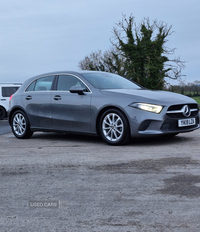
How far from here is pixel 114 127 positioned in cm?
767

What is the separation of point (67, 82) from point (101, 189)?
4840 millimetres

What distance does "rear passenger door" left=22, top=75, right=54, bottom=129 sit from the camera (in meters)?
8.99

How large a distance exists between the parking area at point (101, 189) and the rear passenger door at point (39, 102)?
1815 mm

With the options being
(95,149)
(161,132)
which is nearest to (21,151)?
(95,149)

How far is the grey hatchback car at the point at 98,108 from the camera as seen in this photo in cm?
743

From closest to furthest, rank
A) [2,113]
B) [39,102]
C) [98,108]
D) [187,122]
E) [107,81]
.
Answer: [187,122]
[98,108]
[107,81]
[39,102]
[2,113]

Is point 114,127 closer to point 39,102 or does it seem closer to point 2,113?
point 39,102

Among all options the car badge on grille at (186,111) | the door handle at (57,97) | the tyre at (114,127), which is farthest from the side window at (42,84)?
the car badge on grille at (186,111)

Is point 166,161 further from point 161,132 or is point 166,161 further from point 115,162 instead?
point 161,132

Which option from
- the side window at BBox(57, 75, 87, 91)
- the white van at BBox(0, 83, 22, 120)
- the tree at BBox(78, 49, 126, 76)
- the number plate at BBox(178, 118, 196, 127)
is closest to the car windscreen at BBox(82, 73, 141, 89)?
the side window at BBox(57, 75, 87, 91)

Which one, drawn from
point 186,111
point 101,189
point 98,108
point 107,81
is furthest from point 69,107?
point 101,189

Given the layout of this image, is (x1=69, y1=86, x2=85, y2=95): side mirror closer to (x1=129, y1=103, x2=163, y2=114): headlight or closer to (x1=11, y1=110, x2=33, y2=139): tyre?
(x1=129, y1=103, x2=163, y2=114): headlight

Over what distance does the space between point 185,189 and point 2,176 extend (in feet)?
7.56

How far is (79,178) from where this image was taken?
15.9 ft
